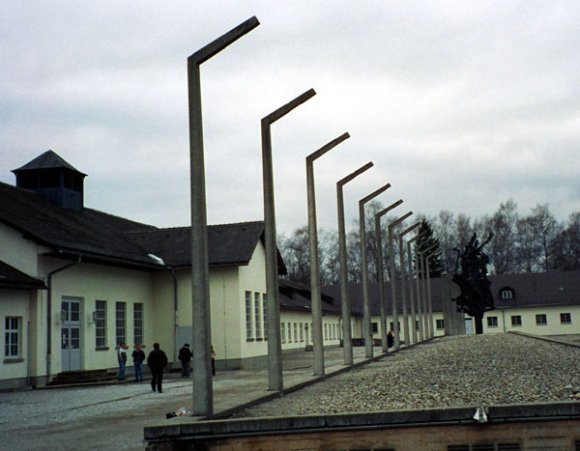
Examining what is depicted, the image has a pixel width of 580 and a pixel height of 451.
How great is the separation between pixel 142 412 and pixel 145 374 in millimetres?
20778

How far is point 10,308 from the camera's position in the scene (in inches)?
1172

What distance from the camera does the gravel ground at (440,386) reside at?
16500mm

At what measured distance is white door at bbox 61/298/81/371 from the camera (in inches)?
1318

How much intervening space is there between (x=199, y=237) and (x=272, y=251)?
6.21 meters

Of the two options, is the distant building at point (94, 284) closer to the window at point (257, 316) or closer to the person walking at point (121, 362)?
the window at point (257, 316)

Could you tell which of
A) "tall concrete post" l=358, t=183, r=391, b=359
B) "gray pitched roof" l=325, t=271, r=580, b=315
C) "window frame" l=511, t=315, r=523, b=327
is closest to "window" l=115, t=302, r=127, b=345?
"tall concrete post" l=358, t=183, r=391, b=359

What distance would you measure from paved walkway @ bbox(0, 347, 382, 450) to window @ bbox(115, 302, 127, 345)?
329 inches

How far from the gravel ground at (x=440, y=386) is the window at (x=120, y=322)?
12.8 m

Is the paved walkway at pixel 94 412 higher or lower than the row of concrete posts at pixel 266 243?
lower

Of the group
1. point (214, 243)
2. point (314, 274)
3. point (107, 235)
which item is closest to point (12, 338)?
point (314, 274)

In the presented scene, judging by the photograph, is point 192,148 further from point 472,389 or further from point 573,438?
point 472,389

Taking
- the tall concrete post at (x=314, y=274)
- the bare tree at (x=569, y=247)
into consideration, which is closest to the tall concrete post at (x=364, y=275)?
the tall concrete post at (x=314, y=274)

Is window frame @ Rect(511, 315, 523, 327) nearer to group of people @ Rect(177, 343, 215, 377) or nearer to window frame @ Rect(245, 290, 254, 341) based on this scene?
window frame @ Rect(245, 290, 254, 341)

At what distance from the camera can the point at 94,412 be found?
19.8 meters
